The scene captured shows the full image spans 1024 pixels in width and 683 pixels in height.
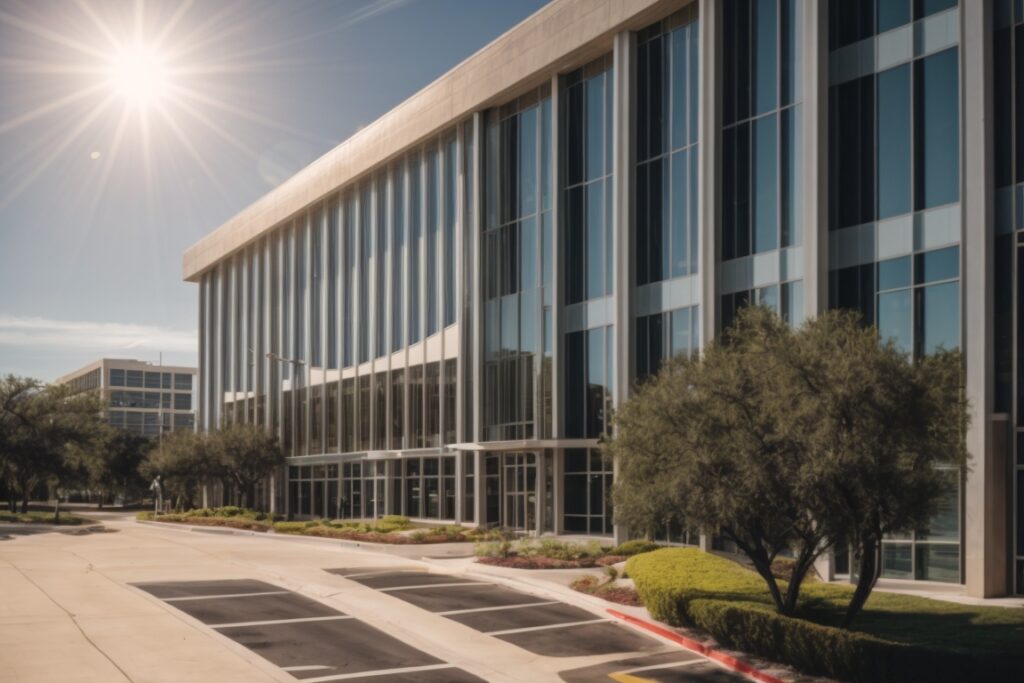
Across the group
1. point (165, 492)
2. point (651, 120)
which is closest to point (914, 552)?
point (651, 120)

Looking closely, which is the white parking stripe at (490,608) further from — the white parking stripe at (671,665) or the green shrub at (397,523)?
the green shrub at (397,523)

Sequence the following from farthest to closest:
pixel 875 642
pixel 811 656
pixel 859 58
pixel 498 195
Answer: pixel 498 195 → pixel 859 58 → pixel 811 656 → pixel 875 642

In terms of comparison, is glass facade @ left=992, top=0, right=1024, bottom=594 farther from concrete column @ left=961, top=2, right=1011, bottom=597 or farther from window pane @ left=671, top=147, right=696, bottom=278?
window pane @ left=671, top=147, right=696, bottom=278

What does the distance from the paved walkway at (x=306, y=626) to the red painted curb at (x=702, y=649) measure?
267 millimetres

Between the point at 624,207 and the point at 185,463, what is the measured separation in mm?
35562

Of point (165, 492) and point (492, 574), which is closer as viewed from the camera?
→ point (492, 574)

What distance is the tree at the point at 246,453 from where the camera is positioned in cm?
6150

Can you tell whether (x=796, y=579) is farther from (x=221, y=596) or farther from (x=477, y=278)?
(x=477, y=278)

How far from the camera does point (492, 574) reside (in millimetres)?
28844

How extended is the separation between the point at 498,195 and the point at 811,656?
1252 inches

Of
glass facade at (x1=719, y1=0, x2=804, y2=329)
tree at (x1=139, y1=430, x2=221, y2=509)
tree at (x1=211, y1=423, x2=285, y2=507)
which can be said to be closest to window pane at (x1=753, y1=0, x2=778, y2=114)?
glass facade at (x1=719, y1=0, x2=804, y2=329)

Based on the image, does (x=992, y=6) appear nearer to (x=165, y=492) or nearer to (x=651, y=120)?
(x=651, y=120)

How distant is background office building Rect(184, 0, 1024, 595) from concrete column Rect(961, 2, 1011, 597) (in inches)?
2.7

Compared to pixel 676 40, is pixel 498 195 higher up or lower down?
lower down
